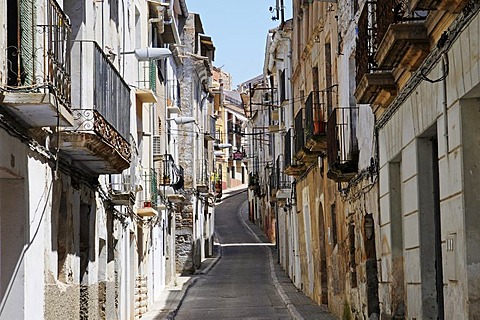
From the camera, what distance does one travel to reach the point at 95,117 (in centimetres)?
1343

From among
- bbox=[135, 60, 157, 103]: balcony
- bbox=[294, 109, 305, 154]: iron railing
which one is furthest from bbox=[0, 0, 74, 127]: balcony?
bbox=[294, 109, 305, 154]: iron railing

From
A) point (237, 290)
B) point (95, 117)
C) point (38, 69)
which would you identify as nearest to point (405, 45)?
point (38, 69)

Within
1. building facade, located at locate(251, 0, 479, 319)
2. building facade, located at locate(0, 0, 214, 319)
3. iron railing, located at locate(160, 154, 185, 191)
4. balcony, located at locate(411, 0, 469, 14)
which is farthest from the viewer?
iron railing, located at locate(160, 154, 185, 191)

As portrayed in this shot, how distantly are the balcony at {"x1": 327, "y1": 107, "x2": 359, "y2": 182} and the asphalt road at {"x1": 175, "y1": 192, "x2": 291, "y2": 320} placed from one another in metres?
5.79

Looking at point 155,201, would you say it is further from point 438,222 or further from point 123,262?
point 438,222

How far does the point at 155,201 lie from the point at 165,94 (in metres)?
6.27

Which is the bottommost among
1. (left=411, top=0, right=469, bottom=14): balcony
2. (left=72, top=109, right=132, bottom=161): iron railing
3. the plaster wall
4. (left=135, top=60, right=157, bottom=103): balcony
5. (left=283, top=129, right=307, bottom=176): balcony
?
the plaster wall

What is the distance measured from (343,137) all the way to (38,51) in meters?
9.18

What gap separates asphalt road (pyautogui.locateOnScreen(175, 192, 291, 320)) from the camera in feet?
83.1

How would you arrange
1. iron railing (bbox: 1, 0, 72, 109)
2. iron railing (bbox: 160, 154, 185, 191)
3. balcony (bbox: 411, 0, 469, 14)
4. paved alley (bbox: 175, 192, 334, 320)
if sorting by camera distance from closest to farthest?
1. balcony (bbox: 411, 0, 469, 14)
2. iron railing (bbox: 1, 0, 72, 109)
3. paved alley (bbox: 175, 192, 334, 320)
4. iron railing (bbox: 160, 154, 185, 191)

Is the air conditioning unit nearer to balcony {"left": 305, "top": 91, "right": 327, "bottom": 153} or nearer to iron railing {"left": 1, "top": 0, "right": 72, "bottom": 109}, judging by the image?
balcony {"left": 305, "top": 91, "right": 327, "bottom": 153}

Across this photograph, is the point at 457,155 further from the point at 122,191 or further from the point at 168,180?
the point at 168,180

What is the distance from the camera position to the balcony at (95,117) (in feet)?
43.2

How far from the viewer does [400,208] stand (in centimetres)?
1443
